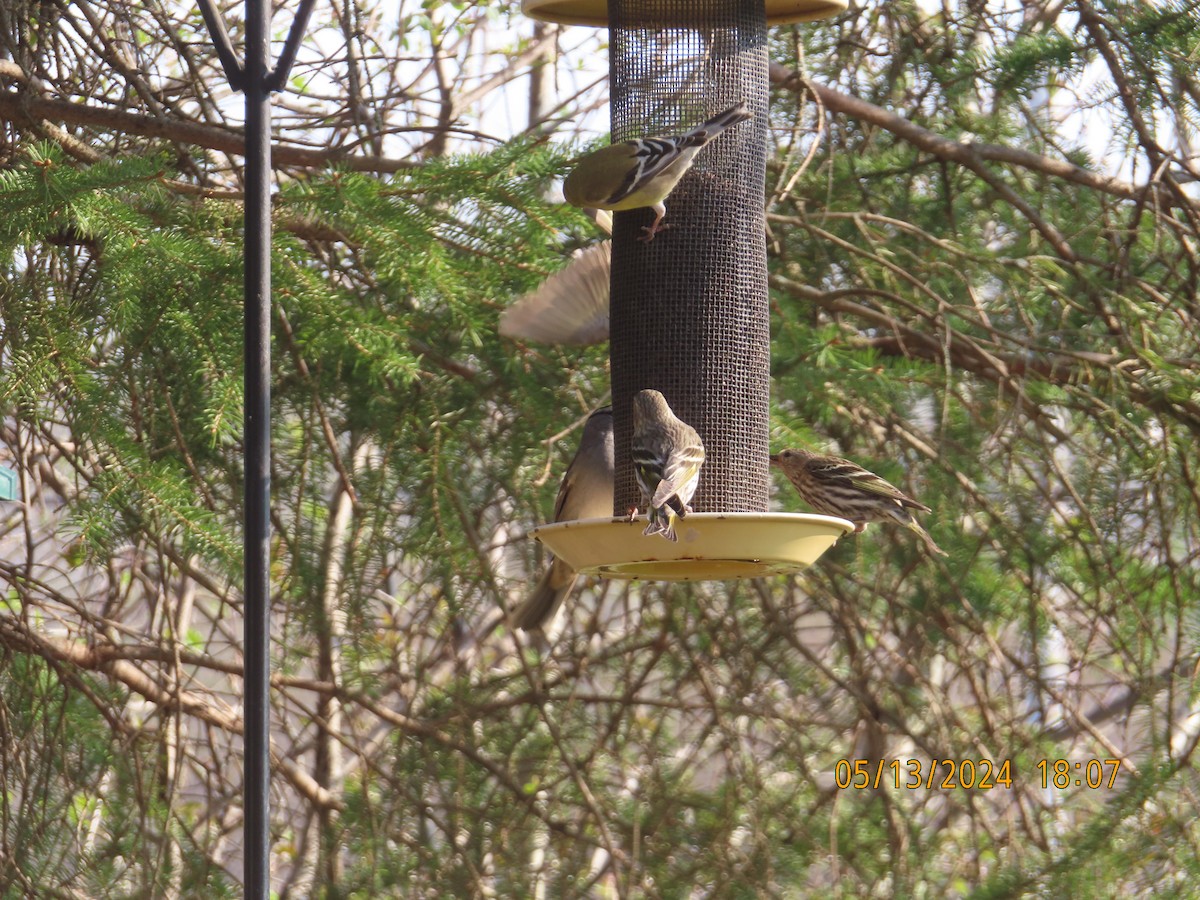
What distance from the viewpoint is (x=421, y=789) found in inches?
217

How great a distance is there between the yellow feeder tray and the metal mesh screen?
2.11ft

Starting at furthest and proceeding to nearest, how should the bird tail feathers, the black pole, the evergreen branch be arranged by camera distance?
the evergreen branch → the bird tail feathers → the black pole

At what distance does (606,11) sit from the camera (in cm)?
400

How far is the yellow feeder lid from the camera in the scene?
379 cm

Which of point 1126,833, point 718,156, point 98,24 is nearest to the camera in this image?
point 718,156

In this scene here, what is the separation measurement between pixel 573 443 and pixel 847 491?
83 cm

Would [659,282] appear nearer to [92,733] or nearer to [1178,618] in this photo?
[1178,618]

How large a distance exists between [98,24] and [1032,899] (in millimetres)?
3688

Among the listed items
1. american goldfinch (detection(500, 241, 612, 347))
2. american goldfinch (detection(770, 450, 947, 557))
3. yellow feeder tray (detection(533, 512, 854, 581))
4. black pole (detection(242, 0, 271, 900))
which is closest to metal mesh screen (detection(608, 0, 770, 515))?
american goldfinch (detection(500, 241, 612, 347))

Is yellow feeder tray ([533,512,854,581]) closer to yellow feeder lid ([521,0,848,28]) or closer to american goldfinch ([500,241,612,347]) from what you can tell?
american goldfinch ([500,241,612,347])

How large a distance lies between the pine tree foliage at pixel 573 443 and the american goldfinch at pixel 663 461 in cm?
52

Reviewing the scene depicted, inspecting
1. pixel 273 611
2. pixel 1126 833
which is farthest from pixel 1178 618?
pixel 273 611

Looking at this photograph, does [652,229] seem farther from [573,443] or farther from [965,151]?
[965,151]

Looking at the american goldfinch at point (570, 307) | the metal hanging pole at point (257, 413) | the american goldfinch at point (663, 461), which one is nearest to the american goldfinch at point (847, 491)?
the american goldfinch at point (570, 307)
